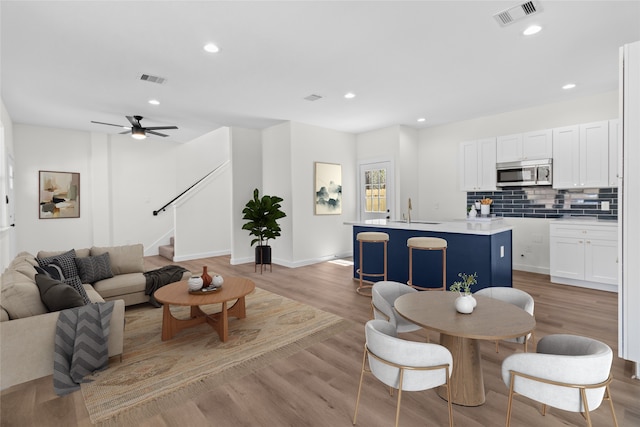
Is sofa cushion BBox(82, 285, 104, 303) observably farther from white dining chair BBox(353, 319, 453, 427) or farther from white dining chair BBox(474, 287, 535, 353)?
white dining chair BBox(474, 287, 535, 353)

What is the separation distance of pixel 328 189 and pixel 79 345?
5205mm

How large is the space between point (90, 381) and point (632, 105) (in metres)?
4.46

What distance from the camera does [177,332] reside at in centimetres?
325

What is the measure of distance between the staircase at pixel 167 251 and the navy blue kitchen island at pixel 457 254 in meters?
5.00

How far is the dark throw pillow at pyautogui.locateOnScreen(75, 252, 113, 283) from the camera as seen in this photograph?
12.6 feet

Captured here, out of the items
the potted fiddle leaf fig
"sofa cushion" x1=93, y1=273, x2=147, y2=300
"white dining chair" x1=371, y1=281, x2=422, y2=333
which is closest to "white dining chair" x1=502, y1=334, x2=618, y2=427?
"white dining chair" x1=371, y1=281, x2=422, y2=333

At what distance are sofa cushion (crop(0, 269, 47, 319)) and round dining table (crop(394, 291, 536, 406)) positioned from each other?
8.97 ft

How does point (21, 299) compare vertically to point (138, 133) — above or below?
below

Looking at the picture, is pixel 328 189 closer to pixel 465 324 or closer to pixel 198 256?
pixel 198 256

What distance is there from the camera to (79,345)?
242cm

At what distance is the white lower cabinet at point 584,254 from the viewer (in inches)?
172

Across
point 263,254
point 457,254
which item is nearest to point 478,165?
point 457,254

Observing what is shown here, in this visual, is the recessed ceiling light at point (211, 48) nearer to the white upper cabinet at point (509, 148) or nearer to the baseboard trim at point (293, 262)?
the baseboard trim at point (293, 262)

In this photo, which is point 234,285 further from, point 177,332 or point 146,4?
point 146,4
